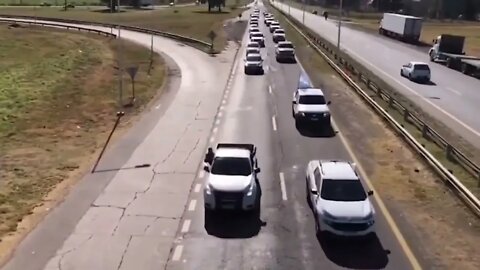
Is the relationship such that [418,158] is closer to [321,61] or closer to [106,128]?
[106,128]

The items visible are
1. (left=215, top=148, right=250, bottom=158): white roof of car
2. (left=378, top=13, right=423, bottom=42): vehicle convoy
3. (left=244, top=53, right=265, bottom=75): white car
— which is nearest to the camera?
(left=215, top=148, right=250, bottom=158): white roof of car

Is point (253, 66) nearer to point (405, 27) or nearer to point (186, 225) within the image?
point (186, 225)

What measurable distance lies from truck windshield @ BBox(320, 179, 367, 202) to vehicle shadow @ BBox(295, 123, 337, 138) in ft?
36.5

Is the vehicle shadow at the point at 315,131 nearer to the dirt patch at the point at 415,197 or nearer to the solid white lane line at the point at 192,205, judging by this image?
the dirt patch at the point at 415,197

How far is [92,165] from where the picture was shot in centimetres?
2400

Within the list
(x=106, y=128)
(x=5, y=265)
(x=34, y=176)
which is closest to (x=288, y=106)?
(x=106, y=128)

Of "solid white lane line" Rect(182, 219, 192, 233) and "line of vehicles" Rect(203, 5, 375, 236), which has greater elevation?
"line of vehicles" Rect(203, 5, 375, 236)

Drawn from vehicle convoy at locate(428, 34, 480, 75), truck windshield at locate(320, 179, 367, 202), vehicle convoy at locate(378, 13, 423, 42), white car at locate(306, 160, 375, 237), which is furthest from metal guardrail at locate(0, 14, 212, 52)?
truck windshield at locate(320, 179, 367, 202)

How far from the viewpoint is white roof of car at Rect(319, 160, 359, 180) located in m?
18.2

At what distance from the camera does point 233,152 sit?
2039cm

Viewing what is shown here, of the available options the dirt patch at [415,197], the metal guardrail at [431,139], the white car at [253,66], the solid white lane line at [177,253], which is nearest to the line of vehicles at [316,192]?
the dirt patch at [415,197]

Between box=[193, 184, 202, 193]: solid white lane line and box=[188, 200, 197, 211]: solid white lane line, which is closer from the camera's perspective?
box=[188, 200, 197, 211]: solid white lane line

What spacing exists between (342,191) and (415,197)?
4.25 m

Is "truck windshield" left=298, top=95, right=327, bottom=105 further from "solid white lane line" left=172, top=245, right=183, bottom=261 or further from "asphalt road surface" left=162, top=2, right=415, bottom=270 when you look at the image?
"solid white lane line" left=172, top=245, right=183, bottom=261
